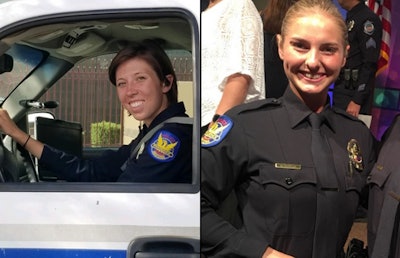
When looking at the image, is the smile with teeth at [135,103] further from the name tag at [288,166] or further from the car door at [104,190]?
the name tag at [288,166]

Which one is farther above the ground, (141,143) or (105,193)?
(141,143)

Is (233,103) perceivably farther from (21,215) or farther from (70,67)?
(70,67)

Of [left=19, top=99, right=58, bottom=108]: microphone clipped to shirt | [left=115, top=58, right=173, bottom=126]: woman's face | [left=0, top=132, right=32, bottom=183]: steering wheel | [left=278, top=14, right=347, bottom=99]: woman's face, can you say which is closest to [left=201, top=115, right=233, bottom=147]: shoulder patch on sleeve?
[left=278, top=14, right=347, bottom=99]: woman's face

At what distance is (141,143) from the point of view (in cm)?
201

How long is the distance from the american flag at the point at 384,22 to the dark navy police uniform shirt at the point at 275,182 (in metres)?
0.23

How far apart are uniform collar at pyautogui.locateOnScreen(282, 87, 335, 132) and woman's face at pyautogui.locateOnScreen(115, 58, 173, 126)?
0.45m

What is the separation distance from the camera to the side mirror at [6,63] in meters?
2.06

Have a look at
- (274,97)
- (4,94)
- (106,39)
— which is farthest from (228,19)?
(4,94)

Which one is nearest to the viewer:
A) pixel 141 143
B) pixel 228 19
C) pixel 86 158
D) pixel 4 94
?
pixel 228 19

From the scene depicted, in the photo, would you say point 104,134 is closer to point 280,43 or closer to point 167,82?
point 167,82

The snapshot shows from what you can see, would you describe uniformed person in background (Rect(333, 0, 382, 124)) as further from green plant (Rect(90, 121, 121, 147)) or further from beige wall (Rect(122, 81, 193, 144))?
green plant (Rect(90, 121, 121, 147))

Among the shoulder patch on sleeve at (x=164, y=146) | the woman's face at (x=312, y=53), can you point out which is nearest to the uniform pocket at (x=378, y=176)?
the woman's face at (x=312, y=53)

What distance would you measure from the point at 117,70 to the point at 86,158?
0.38m

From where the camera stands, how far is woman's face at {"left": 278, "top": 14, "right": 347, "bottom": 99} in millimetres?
1631
